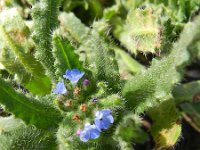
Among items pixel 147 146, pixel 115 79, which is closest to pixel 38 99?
pixel 115 79

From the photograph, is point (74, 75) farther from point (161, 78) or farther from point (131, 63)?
point (131, 63)

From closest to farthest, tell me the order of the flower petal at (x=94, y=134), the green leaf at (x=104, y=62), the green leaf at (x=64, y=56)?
1. the flower petal at (x=94, y=134)
2. the green leaf at (x=64, y=56)
3. the green leaf at (x=104, y=62)

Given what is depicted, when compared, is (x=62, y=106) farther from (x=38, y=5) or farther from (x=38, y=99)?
(x=38, y=5)

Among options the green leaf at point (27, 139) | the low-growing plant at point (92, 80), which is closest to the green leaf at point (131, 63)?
the low-growing plant at point (92, 80)

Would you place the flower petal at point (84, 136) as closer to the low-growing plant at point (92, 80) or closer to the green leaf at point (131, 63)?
the low-growing plant at point (92, 80)

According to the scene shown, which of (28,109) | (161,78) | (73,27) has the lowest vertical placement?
(161,78)

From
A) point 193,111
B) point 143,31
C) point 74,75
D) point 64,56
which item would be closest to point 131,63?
point 143,31

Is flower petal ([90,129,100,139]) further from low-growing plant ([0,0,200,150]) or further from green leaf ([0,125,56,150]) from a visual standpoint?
green leaf ([0,125,56,150])
